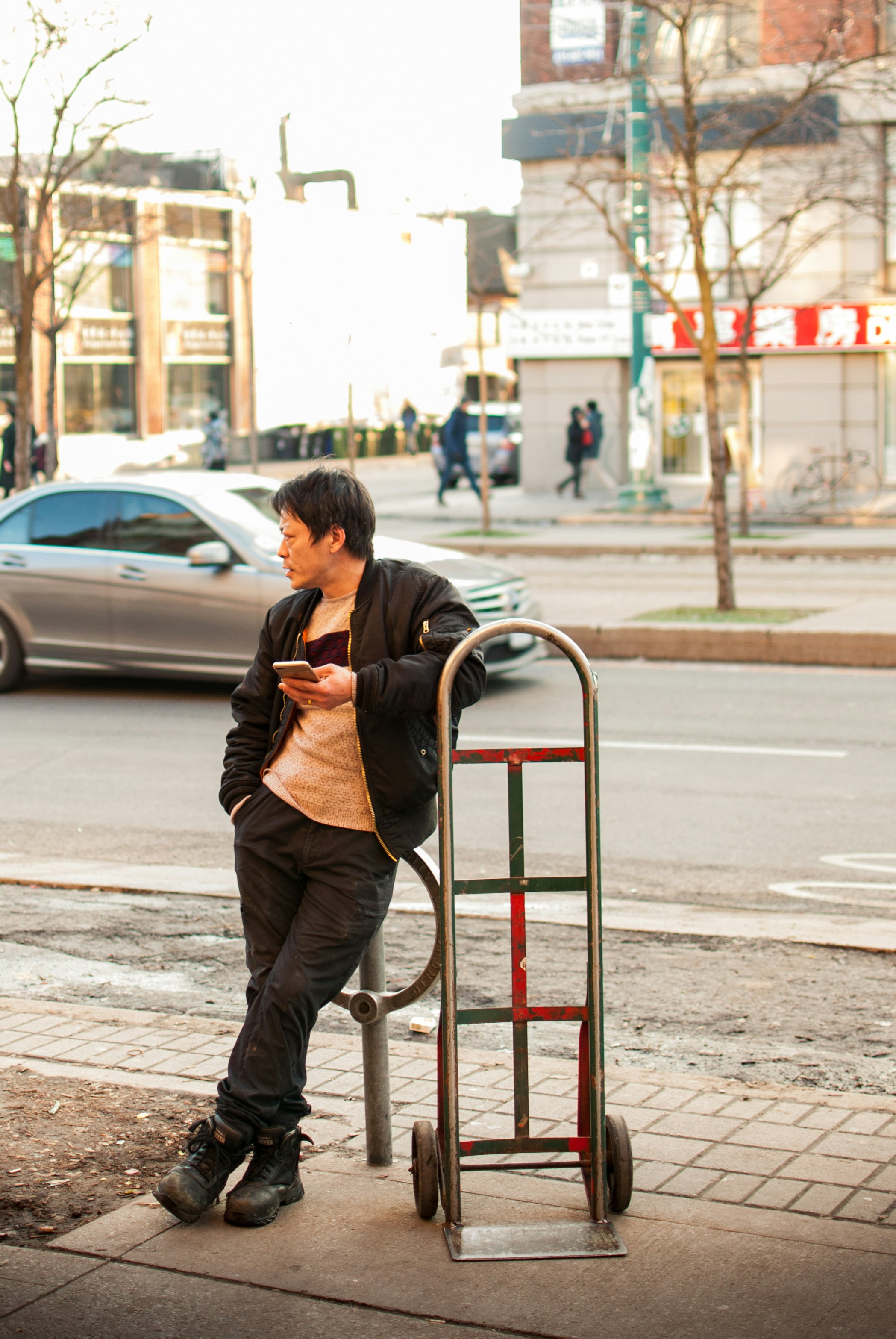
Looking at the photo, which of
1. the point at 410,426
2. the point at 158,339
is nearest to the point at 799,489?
the point at 158,339

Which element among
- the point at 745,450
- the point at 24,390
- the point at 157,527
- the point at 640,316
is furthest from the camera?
the point at 640,316

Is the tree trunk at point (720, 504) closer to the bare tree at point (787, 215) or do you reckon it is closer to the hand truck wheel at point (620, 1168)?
the bare tree at point (787, 215)

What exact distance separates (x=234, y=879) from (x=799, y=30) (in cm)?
2515

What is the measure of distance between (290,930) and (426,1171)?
1.98ft

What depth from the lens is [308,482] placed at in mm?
3729

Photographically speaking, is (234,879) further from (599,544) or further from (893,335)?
(893,335)

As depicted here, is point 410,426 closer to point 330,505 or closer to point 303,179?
point 303,179

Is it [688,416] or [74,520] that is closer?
[74,520]

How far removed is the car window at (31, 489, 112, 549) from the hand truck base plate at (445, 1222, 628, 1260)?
926 cm

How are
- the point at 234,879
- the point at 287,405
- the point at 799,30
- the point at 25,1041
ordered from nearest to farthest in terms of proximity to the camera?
the point at 25,1041 < the point at 234,879 < the point at 799,30 < the point at 287,405

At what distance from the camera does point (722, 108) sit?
27.2m

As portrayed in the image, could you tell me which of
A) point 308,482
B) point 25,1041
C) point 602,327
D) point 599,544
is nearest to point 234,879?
point 25,1041

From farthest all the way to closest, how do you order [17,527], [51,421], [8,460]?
[8,460] < [51,421] < [17,527]

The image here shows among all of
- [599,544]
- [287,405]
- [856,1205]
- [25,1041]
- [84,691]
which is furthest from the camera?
[287,405]
